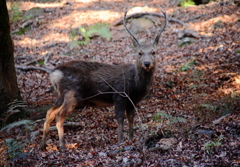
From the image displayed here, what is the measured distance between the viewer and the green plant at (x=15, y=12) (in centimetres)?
1966

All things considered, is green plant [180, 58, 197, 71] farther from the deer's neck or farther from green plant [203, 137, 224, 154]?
green plant [203, 137, 224, 154]

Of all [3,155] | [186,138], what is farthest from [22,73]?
[186,138]

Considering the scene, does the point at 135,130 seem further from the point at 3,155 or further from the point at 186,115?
the point at 3,155

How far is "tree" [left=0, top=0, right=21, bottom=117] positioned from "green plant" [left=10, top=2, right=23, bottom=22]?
13.0 meters

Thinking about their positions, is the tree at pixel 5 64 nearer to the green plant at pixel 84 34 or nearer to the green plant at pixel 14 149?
the green plant at pixel 14 149

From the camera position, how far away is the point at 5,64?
7566mm

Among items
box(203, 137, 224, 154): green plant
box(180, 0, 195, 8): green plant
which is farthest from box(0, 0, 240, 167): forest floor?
box(180, 0, 195, 8): green plant

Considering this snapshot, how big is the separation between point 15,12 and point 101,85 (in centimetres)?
1636

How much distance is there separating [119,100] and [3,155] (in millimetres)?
2992

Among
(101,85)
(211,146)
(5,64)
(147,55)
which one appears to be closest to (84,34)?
(5,64)

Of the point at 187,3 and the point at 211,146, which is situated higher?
the point at 187,3

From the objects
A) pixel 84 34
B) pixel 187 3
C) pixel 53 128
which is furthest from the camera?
pixel 187 3

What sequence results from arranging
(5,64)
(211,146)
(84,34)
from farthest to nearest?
(84,34), (5,64), (211,146)

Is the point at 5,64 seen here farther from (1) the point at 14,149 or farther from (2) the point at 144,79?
(2) the point at 144,79
